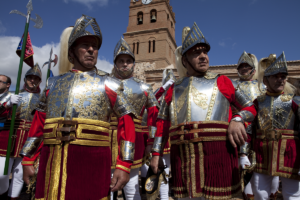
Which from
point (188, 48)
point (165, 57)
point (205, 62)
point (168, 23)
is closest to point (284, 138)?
point (205, 62)

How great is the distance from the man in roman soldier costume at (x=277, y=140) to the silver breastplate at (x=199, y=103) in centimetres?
150

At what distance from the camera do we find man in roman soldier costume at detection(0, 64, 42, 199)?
438 centimetres

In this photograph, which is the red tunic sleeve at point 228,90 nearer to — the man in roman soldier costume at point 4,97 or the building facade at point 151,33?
the man in roman soldier costume at point 4,97

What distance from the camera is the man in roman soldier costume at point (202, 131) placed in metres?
2.16

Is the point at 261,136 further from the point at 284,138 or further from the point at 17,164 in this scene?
the point at 17,164

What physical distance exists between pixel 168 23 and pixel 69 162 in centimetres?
4393

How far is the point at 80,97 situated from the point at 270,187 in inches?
129

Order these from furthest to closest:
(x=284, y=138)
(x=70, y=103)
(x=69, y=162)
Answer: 1. (x=284, y=138)
2. (x=70, y=103)
3. (x=69, y=162)

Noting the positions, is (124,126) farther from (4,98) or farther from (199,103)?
(4,98)

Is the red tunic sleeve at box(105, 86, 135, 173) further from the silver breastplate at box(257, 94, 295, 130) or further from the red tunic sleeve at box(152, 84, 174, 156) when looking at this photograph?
the silver breastplate at box(257, 94, 295, 130)

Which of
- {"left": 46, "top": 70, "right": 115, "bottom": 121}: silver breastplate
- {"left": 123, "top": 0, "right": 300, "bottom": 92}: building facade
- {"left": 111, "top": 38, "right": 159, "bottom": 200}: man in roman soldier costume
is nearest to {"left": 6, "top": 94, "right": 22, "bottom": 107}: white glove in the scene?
{"left": 111, "top": 38, "right": 159, "bottom": 200}: man in roman soldier costume

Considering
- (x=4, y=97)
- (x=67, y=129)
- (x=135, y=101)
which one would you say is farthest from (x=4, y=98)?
(x=67, y=129)

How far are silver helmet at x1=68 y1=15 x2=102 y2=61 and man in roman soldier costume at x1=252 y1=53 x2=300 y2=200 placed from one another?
2.73 metres

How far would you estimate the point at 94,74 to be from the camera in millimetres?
2244
